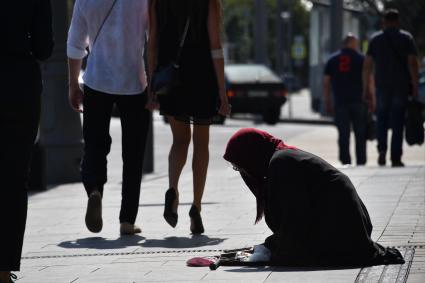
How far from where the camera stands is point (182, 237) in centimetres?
808

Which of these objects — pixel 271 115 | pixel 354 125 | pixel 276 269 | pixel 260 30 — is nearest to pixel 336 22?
pixel 271 115

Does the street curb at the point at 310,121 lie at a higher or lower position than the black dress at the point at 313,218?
lower

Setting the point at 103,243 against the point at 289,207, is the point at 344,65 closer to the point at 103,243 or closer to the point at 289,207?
the point at 103,243

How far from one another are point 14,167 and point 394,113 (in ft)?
30.3

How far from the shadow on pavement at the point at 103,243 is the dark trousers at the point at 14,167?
1669 millimetres

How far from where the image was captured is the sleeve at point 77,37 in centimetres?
824

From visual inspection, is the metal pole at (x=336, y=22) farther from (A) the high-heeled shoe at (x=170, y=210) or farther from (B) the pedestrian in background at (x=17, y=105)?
(B) the pedestrian in background at (x=17, y=105)

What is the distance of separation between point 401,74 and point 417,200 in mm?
5534

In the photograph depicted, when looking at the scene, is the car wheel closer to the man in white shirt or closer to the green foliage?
the man in white shirt

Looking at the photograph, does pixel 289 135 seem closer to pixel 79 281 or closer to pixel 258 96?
pixel 258 96

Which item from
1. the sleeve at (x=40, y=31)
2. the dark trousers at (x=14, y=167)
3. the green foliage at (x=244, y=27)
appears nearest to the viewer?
the dark trousers at (x=14, y=167)

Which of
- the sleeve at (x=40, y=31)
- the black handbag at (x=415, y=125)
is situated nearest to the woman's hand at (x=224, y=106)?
the sleeve at (x=40, y=31)

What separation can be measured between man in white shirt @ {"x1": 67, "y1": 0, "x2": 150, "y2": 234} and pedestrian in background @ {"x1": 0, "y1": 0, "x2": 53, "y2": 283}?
2073mm

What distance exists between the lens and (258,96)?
33.5 metres
